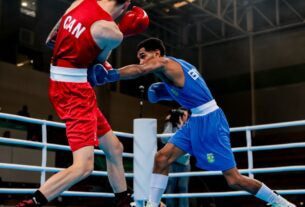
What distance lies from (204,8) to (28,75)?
4408mm

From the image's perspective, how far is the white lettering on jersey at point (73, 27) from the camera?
7.20ft

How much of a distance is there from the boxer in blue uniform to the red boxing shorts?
1.80 ft

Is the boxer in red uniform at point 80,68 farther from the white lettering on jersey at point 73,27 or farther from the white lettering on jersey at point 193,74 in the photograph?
the white lettering on jersey at point 193,74

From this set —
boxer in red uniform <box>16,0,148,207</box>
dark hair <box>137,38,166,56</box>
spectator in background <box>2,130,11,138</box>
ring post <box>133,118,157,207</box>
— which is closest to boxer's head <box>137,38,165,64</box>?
dark hair <box>137,38,166,56</box>

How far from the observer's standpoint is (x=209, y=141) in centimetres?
280

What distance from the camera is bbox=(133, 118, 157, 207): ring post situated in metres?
3.62

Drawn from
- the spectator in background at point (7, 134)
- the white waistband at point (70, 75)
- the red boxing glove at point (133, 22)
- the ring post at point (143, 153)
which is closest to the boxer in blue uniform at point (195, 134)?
the red boxing glove at point (133, 22)

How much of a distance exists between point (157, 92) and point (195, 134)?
1.36 ft

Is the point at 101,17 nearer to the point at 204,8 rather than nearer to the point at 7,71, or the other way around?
the point at 7,71

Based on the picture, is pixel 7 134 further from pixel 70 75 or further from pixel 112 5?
pixel 112 5

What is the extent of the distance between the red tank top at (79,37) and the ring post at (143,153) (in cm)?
151

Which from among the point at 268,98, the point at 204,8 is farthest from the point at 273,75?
the point at 204,8

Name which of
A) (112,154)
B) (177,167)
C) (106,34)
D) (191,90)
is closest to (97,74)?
(106,34)

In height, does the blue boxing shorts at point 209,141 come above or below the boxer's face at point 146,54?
below
